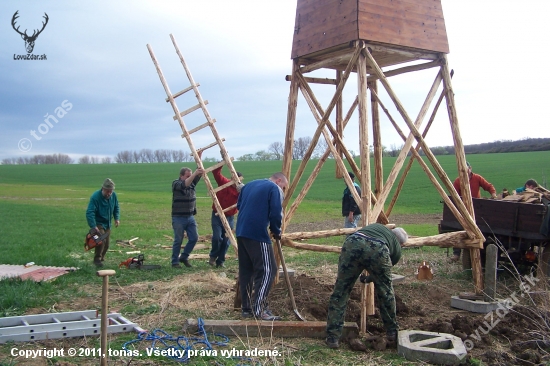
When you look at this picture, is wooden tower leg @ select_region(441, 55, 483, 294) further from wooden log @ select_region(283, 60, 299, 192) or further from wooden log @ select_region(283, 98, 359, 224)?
wooden log @ select_region(283, 60, 299, 192)

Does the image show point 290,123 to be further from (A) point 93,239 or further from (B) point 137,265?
(A) point 93,239

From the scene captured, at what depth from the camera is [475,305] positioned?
6832mm

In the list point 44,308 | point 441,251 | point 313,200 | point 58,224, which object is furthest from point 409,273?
point 313,200

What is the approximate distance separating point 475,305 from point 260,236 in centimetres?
314

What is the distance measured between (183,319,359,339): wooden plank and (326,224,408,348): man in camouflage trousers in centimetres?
28

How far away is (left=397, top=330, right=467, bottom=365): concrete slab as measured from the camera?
189 inches

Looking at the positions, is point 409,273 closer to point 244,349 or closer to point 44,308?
point 244,349

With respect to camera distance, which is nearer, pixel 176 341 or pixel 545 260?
pixel 176 341

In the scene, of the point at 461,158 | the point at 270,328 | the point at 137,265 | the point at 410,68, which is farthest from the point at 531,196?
the point at 137,265

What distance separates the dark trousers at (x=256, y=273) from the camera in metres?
6.27

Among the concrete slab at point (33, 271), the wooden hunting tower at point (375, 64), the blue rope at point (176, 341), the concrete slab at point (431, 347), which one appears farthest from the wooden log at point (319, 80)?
the concrete slab at point (33, 271)

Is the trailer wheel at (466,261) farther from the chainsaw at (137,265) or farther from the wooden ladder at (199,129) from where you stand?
the chainsaw at (137,265)

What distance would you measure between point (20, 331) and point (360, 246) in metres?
3.74

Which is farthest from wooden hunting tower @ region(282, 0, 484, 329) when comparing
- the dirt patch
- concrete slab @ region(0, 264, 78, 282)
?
the dirt patch
